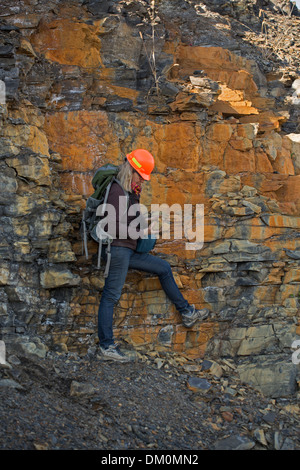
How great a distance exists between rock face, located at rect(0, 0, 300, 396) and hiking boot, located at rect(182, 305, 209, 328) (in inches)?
6.2

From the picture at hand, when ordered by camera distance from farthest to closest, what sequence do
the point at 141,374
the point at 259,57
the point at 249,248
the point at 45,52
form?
the point at 259,57
the point at 45,52
the point at 249,248
the point at 141,374

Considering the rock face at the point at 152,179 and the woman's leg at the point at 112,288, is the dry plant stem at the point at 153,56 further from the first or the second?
the woman's leg at the point at 112,288

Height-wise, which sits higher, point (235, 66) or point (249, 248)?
point (235, 66)

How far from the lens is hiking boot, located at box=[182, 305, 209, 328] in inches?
227

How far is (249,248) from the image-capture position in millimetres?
6359

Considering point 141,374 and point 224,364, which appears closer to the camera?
point 141,374

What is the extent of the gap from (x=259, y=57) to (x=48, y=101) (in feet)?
14.8

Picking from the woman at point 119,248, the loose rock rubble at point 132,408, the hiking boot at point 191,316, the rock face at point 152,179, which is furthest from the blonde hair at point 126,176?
the loose rock rubble at point 132,408

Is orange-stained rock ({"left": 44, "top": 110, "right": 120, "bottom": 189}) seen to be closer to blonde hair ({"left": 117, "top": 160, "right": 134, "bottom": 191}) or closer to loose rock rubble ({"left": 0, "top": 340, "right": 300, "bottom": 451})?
blonde hair ({"left": 117, "top": 160, "right": 134, "bottom": 191})

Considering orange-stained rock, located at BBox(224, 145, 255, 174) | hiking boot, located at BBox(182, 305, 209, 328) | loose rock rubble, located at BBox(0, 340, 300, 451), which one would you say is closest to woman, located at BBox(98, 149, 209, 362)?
loose rock rubble, located at BBox(0, 340, 300, 451)

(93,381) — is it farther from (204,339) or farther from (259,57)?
(259,57)
